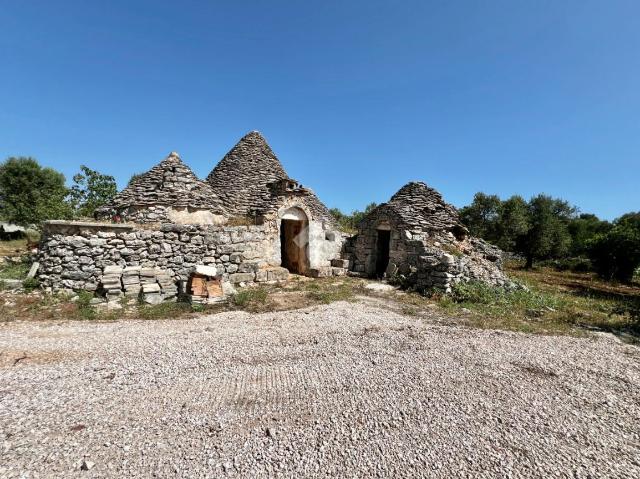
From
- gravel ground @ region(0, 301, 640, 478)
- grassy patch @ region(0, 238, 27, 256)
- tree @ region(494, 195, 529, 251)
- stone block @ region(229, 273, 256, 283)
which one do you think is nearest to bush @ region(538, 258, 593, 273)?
tree @ region(494, 195, 529, 251)

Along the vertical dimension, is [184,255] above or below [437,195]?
below

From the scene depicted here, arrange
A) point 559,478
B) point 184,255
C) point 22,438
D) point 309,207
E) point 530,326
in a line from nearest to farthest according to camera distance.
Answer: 1. point 559,478
2. point 22,438
3. point 530,326
4. point 184,255
5. point 309,207

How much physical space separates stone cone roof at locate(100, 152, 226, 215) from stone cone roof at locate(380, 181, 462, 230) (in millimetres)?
7552

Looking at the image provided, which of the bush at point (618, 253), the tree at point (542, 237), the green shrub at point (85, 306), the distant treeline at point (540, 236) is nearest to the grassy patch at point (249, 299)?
the green shrub at point (85, 306)

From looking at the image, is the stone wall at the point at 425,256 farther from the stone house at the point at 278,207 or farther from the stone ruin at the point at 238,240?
the stone house at the point at 278,207

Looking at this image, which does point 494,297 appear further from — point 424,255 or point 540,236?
point 540,236

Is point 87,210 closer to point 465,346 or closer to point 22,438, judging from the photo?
point 22,438

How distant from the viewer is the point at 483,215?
1019 inches

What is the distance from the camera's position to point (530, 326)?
6.57m

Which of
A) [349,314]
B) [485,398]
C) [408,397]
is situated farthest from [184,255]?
[485,398]

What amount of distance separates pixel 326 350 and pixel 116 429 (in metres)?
2.78

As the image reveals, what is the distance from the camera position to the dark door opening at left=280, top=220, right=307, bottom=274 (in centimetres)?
1328

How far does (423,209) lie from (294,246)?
19.4 feet

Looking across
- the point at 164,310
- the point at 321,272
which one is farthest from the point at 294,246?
the point at 164,310
